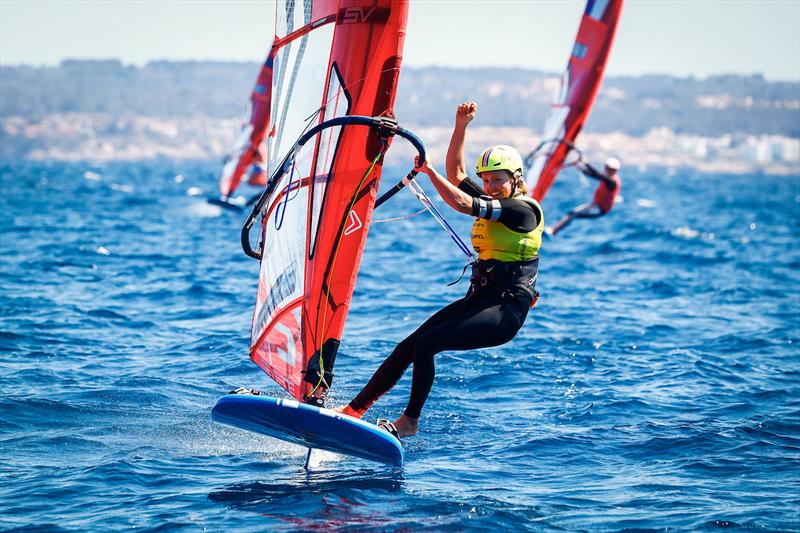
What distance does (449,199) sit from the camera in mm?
5969

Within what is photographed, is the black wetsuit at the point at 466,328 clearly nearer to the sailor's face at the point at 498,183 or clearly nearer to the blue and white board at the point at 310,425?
the sailor's face at the point at 498,183

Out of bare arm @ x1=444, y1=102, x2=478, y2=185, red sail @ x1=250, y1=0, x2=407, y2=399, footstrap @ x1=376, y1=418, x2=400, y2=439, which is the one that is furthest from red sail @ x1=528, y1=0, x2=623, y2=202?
footstrap @ x1=376, y1=418, x2=400, y2=439

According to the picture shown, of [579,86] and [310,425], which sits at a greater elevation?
[579,86]

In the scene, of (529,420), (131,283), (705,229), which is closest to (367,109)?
(529,420)

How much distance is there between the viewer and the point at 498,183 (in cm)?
646

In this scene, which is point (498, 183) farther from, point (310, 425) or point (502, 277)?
point (310, 425)

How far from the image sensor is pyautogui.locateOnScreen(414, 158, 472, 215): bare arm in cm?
595

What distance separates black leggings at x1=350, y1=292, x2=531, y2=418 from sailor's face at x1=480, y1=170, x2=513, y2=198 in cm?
66

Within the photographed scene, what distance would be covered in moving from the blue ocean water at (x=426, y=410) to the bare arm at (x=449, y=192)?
1.93m

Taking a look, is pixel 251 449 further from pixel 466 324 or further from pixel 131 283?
pixel 131 283

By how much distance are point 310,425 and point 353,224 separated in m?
1.43

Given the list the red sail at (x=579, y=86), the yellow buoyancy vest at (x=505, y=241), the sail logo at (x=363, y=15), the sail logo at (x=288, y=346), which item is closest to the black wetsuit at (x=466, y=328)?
the yellow buoyancy vest at (x=505, y=241)

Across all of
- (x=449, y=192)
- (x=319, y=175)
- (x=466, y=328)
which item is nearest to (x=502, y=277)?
(x=466, y=328)

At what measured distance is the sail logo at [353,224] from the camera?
265 inches
